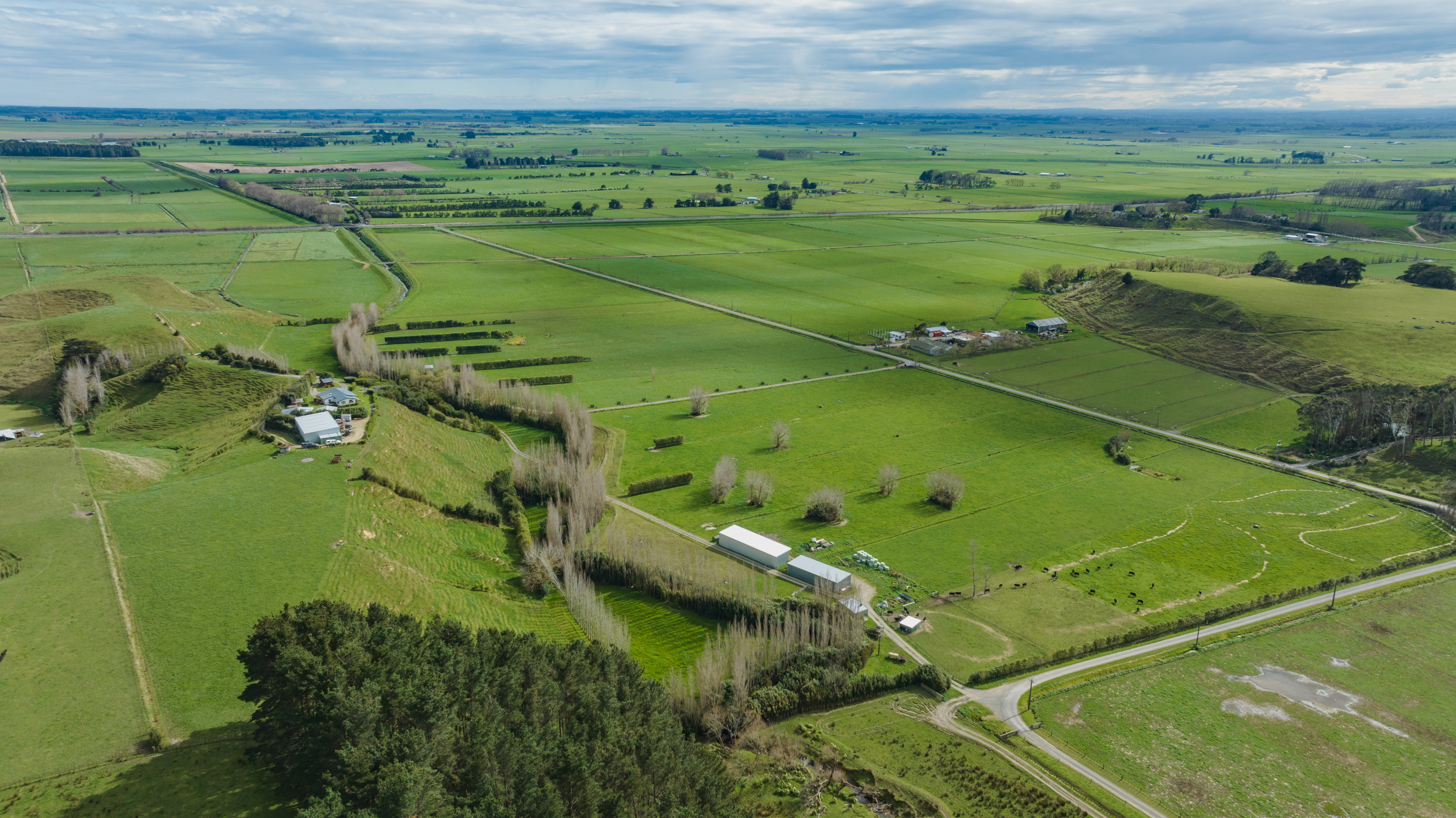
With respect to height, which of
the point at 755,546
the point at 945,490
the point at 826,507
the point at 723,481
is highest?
the point at 723,481

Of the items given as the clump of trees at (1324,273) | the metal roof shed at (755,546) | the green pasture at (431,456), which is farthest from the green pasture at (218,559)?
the clump of trees at (1324,273)

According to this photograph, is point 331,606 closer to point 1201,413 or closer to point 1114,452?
point 1114,452

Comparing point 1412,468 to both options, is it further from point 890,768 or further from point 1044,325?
point 890,768

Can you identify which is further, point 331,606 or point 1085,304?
point 1085,304

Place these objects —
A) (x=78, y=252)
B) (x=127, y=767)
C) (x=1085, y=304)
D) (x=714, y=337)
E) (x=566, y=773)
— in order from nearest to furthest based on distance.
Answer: (x=566, y=773)
(x=127, y=767)
(x=714, y=337)
(x=1085, y=304)
(x=78, y=252)

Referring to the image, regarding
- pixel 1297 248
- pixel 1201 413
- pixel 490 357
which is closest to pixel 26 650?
pixel 490 357

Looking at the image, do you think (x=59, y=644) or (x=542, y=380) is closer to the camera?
(x=59, y=644)

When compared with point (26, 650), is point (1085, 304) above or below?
above

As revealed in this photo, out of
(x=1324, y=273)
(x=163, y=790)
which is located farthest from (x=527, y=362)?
(x=1324, y=273)
